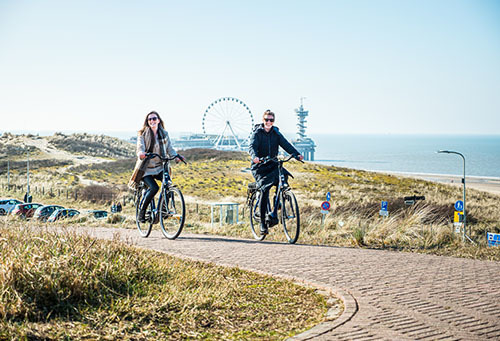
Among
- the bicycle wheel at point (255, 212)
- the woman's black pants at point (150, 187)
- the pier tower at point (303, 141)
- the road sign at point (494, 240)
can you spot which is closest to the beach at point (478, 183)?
the road sign at point (494, 240)

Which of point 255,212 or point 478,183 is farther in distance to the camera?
point 478,183

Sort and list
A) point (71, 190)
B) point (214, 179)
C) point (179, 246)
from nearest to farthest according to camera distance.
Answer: point (179, 246) < point (71, 190) < point (214, 179)

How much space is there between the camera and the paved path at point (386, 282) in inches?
175

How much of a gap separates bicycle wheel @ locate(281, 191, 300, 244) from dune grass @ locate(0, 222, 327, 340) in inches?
117

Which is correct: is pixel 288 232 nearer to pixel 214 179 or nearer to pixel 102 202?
pixel 102 202

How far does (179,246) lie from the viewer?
8500 mm

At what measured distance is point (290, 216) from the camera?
8.96 meters

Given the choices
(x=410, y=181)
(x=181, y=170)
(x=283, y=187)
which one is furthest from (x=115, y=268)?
(x=410, y=181)

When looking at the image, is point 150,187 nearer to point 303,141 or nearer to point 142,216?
point 142,216

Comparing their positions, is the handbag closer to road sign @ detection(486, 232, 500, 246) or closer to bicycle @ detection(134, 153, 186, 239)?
bicycle @ detection(134, 153, 186, 239)

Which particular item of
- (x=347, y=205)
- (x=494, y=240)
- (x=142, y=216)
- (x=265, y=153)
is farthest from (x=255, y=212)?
(x=347, y=205)

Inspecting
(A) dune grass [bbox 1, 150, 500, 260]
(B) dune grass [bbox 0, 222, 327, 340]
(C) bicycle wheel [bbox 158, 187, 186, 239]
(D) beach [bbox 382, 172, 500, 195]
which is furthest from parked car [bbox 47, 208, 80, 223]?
(D) beach [bbox 382, 172, 500, 195]

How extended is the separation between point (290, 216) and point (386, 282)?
120 inches

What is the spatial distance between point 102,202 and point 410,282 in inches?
994
